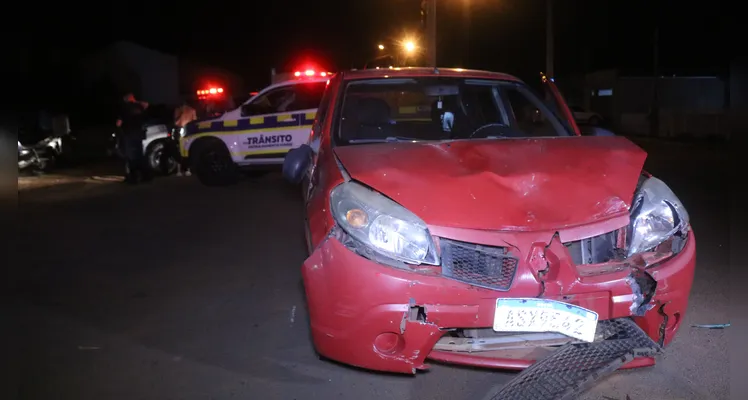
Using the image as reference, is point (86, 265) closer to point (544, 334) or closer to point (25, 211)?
point (25, 211)

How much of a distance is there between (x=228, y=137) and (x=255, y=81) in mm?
38531

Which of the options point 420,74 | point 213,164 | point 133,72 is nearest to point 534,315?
point 420,74

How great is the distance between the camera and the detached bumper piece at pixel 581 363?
9.96ft

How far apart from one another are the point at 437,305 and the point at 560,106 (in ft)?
7.83

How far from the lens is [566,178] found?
334cm

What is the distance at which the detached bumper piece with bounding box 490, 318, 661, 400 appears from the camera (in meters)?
3.04

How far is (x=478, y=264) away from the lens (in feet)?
9.87

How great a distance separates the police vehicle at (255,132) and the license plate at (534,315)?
8640 millimetres

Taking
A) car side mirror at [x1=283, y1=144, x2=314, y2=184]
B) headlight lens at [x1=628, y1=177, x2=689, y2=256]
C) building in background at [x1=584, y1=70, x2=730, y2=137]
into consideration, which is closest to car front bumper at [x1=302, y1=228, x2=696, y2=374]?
headlight lens at [x1=628, y1=177, x2=689, y2=256]

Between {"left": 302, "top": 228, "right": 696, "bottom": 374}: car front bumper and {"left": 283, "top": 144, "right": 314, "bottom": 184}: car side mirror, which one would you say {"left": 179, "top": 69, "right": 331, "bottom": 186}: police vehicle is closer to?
{"left": 283, "top": 144, "right": 314, "bottom": 184}: car side mirror

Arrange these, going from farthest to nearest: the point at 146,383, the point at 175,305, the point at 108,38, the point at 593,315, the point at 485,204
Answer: the point at 108,38, the point at 175,305, the point at 146,383, the point at 485,204, the point at 593,315

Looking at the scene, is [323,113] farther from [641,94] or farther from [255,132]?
[641,94]

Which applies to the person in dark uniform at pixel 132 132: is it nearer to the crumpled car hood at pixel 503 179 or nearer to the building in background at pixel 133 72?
the crumpled car hood at pixel 503 179

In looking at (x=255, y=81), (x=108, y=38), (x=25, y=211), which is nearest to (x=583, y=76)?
(x=255, y=81)
